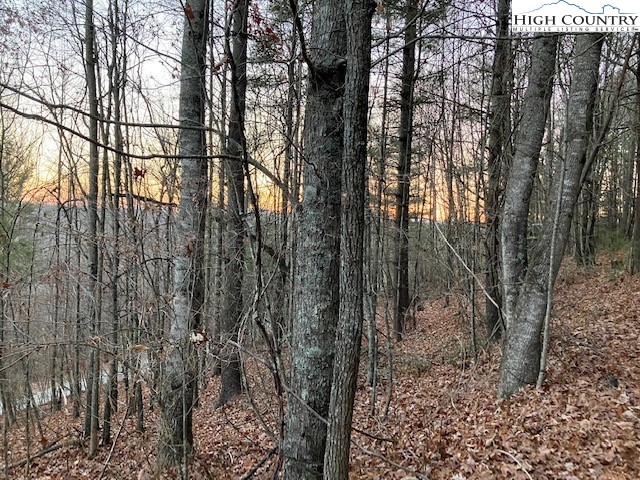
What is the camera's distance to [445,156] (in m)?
8.05

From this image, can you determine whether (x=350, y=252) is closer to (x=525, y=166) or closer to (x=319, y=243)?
(x=319, y=243)

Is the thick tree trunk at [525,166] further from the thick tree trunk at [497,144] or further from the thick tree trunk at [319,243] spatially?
the thick tree trunk at [319,243]

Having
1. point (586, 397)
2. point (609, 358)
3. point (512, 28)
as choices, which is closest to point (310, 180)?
point (586, 397)

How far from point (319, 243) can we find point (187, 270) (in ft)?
7.68

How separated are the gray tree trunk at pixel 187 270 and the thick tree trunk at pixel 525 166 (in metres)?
3.78

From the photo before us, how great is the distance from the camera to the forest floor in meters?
3.38

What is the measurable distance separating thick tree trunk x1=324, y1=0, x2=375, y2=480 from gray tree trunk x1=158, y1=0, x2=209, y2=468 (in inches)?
84.0

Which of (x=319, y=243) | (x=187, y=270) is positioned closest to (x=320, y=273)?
(x=319, y=243)

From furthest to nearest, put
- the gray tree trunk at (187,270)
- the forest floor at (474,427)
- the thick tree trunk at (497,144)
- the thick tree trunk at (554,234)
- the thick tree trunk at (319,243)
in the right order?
the thick tree trunk at (497,144), the thick tree trunk at (554,234), the gray tree trunk at (187,270), the forest floor at (474,427), the thick tree trunk at (319,243)

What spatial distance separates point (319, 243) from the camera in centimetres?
251

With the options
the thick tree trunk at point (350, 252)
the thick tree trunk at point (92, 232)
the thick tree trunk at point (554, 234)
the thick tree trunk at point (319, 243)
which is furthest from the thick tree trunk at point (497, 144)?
the thick tree trunk at point (92, 232)

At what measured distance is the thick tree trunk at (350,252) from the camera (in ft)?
7.23

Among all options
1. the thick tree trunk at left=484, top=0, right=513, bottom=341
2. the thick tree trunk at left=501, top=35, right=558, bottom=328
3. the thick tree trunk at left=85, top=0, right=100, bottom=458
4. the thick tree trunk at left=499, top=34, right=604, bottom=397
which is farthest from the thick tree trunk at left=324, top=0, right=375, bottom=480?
the thick tree trunk at left=484, top=0, right=513, bottom=341

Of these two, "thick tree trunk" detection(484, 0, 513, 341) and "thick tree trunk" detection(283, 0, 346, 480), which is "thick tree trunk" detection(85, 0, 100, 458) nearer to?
"thick tree trunk" detection(283, 0, 346, 480)
